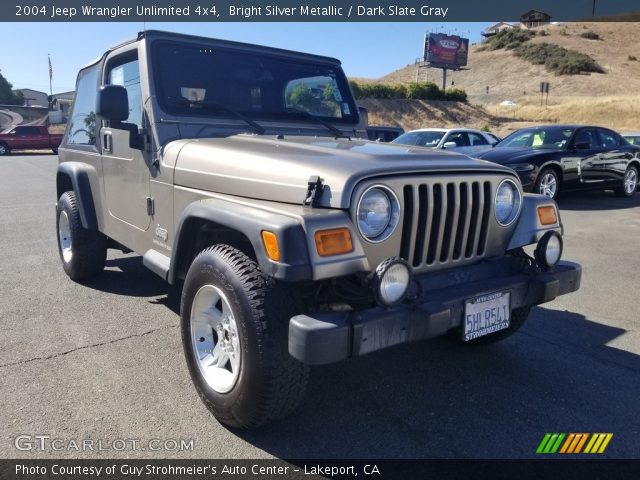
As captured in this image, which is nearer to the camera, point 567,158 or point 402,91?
point 567,158

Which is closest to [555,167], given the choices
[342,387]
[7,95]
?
[342,387]

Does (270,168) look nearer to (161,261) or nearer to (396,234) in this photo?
(396,234)

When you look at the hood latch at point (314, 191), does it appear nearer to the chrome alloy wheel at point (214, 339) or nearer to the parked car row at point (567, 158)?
the chrome alloy wheel at point (214, 339)

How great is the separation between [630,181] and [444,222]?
36.5 ft

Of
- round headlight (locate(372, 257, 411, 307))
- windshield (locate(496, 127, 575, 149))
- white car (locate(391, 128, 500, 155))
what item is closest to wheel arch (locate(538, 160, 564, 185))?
windshield (locate(496, 127, 575, 149))

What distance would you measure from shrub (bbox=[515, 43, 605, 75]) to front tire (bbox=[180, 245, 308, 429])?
72.8 meters

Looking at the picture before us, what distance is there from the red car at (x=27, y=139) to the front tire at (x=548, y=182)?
25417mm

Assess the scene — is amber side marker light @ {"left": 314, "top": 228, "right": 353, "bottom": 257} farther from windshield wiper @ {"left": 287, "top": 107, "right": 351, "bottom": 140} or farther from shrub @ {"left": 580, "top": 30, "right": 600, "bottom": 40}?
shrub @ {"left": 580, "top": 30, "right": 600, "bottom": 40}

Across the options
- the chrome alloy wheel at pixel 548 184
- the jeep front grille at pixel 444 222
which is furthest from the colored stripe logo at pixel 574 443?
the chrome alloy wheel at pixel 548 184

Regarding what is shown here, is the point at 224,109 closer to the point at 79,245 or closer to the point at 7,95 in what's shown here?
the point at 79,245

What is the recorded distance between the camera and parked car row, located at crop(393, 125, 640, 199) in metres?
9.93

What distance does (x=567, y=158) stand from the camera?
33.6 feet

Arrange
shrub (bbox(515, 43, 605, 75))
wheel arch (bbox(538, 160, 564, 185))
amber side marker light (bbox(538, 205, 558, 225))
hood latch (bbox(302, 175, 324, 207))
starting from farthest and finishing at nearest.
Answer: shrub (bbox(515, 43, 605, 75)) < wheel arch (bbox(538, 160, 564, 185)) < amber side marker light (bbox(538, 205, 558, 225)) < hood latch (bbox(302, 175, 324, 207))

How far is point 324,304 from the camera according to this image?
2.58 m
